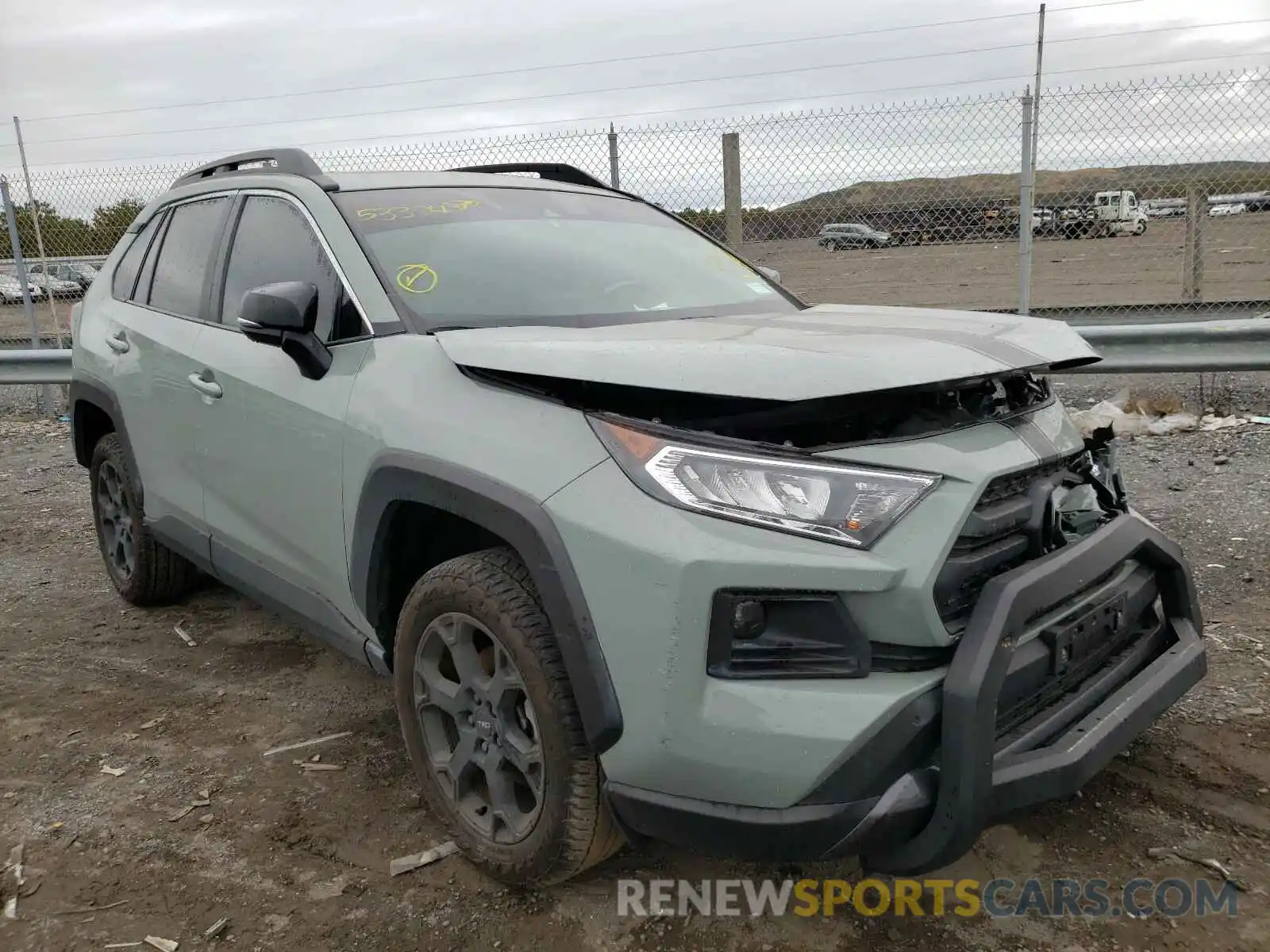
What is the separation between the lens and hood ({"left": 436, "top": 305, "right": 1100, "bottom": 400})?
6.20 ft

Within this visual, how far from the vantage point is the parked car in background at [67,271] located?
30.3ft

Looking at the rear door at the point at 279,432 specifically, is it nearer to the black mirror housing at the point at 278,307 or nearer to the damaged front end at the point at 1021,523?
the black mirror housing at the point at 278,307

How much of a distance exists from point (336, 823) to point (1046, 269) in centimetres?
648

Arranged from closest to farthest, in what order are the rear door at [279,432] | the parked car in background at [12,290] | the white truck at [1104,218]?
the rear door at [279,432] → the white truck at [1104,218] → the parked car in background at [12,290]

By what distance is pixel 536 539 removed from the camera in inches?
77.5

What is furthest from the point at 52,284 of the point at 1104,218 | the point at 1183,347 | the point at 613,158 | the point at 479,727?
the point at 1183,347

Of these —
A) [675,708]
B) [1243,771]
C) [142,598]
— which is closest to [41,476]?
[142,598]

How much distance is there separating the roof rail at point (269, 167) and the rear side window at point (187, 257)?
0.15m

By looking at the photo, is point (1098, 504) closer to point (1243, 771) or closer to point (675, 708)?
point (1243, 771)

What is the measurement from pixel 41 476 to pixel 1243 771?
7024 mm

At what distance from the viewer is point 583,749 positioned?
1999 millimetres

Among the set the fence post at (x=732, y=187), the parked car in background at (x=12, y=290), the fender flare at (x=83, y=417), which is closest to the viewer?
the fender flare at (x=83, y=417)

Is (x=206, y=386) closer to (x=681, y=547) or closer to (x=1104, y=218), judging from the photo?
(x=681, y=547)

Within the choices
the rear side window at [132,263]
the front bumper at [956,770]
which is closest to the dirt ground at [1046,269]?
the rear side window at [132,263]
